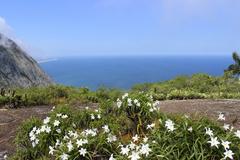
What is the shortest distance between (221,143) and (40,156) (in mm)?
2243

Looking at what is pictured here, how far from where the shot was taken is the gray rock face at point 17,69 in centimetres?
2108

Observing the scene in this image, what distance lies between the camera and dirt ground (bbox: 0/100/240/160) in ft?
23.2

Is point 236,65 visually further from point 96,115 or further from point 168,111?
point 96,115

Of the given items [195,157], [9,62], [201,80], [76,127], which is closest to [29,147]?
[76,127]

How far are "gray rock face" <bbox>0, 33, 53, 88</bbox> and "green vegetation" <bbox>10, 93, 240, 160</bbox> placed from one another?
1474cm

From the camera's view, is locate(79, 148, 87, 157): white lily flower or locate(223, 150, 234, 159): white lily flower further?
locate(79, 148, 87, 157): white lily flower

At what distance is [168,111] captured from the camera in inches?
325

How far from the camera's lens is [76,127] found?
5.45 meters

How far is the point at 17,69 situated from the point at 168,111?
14.9 meters

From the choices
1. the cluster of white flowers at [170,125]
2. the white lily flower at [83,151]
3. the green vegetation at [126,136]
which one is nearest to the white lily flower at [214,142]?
the green vegetation at [126,136]

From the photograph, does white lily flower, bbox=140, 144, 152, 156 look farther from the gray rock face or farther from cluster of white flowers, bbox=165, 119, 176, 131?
the gray rock face

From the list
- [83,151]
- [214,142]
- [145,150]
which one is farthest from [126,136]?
[214,142]

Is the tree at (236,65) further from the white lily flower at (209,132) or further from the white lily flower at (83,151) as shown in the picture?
the white lily flower at (83,151)

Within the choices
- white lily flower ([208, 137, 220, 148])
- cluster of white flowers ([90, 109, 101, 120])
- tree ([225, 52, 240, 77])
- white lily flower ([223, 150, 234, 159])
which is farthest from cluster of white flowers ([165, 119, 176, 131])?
tree ([225, 52, 240, 77])
